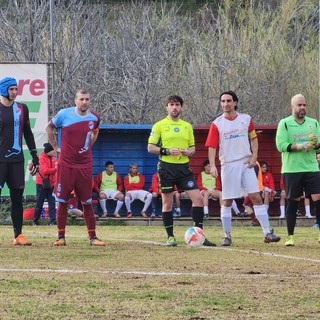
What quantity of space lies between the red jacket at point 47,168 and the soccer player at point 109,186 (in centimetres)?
241

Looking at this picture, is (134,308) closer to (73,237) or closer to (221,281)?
(221,281)

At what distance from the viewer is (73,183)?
14.7 metres

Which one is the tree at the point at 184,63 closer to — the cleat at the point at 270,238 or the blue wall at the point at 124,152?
the blue wall at the point at 124,152

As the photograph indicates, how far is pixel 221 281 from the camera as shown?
33.6ft

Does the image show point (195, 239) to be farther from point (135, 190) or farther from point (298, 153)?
point (135, 190)

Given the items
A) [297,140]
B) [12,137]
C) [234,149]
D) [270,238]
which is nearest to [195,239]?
[270,238]

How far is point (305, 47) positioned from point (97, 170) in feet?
42.9

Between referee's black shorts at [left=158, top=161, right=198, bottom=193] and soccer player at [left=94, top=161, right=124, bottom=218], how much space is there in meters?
12.0

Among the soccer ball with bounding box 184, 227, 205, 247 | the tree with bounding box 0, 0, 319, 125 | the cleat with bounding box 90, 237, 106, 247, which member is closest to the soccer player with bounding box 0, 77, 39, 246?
the cleat with bounding box 90, 237, 106, 247

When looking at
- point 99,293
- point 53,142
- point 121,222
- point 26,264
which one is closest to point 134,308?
point 99,293

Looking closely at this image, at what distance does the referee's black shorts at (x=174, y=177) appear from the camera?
14.8 m

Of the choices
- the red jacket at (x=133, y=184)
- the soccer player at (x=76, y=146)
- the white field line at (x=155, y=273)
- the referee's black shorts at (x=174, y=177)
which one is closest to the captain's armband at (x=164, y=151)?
the referee's black shorts at (x=174, y=177)

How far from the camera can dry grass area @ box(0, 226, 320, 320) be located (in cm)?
833

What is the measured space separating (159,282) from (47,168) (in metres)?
14.5
